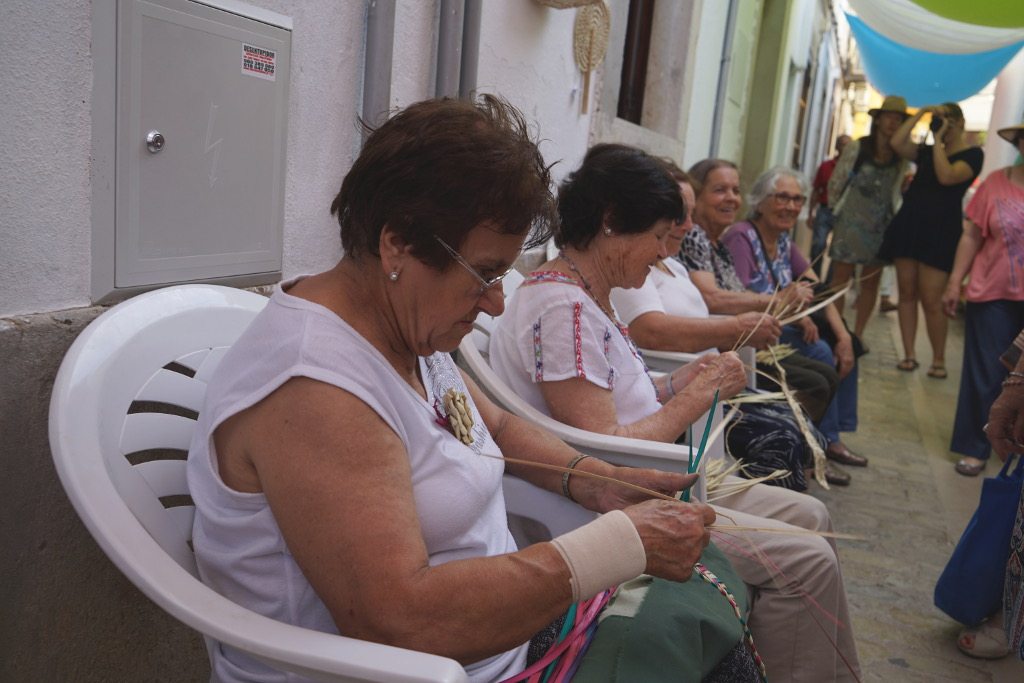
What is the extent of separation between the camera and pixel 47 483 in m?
1.37

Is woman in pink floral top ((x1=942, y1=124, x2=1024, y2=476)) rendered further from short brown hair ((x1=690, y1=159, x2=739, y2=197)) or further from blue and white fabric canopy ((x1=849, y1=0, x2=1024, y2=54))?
blue and white fabric canopy ((x1=849, y1=0, x2=1024, y2=54))

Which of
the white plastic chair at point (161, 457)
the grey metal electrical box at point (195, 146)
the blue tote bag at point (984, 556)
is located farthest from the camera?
the blue tote bag at point (984, 556)

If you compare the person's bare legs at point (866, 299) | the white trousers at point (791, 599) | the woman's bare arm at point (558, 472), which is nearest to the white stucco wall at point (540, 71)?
the woman's bare arm at point (558, 472)

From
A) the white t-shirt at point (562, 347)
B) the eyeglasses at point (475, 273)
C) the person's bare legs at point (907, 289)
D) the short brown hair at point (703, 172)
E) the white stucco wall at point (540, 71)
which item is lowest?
the person's bare legs at point (907, 289)

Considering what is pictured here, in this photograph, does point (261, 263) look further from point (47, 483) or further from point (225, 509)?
point (225, 509)

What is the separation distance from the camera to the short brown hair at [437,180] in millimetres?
1201

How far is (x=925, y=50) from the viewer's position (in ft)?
26.0

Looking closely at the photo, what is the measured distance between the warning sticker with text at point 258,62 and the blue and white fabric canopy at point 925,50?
6.32 metres

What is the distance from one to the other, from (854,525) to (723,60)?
14.6 feet

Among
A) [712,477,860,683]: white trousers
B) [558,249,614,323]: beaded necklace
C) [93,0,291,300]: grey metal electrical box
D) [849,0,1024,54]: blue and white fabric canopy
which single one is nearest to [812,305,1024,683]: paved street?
[712,477,860,683]: white trousers

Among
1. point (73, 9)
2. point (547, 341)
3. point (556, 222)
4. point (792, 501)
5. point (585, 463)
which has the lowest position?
point (792, 501)

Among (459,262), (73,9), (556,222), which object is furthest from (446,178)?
(73,9)

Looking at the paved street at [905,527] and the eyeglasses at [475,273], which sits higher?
the eyeglasses at [475,273]

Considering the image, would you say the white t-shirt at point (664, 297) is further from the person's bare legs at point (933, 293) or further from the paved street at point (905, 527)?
the person's bare legs at point (933, 293)
